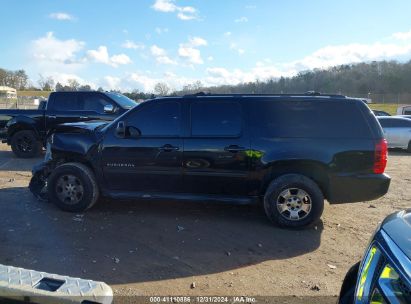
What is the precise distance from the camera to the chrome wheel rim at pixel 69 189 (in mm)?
6129

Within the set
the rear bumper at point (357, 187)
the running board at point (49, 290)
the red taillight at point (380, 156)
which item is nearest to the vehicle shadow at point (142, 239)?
the rear bumper at point (357, 187)

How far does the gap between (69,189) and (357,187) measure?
417cm

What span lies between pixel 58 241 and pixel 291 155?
3.21 metres

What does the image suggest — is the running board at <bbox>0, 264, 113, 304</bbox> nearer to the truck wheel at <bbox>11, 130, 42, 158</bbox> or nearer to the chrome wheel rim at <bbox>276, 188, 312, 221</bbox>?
the chrome wheel rim at <bbox>276, 188, 312, 221</bbox>

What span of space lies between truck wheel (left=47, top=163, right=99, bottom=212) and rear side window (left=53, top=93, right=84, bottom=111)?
19.4 ft

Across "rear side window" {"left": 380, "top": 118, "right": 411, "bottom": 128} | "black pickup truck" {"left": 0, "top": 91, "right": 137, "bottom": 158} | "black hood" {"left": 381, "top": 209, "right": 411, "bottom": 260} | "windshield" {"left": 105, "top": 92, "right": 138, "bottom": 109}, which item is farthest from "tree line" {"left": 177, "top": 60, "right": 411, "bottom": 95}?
"black hood" {"left": 381, "top": 209, "right": 411, "bottom": 260}

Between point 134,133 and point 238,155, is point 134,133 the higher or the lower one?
the higher one

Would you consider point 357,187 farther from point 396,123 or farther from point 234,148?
point 396,123

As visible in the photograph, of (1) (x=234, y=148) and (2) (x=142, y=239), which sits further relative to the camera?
(1) (x=234, y=148)

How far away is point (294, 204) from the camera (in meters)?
5.56

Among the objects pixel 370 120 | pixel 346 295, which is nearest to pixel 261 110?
pixel 370 120

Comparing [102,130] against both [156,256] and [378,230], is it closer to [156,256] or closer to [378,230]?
[156,256]

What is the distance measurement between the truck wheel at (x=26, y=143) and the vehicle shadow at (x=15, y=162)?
0.76 feet

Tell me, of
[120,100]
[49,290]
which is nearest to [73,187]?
[49,290]
